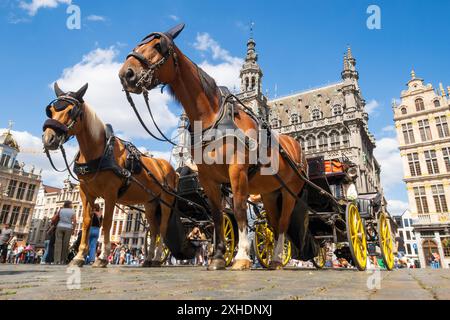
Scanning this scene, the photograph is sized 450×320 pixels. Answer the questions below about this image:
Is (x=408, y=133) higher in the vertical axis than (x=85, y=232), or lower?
higher

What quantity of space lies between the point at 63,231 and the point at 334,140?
35.7 meters

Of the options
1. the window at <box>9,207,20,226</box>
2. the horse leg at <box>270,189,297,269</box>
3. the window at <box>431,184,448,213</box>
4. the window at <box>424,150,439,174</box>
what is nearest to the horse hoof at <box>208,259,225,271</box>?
the horse leg at <box>270,189,297,269</box>

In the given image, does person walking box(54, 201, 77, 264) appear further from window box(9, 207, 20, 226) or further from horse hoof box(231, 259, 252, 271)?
window box(9, 207, 20, 226)

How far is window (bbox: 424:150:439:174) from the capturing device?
105ft

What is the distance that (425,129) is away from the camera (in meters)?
33.3

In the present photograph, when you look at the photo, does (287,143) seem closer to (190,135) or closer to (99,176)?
(190,135)

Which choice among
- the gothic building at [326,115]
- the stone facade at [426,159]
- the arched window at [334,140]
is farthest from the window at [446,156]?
the arched window at [334,140]

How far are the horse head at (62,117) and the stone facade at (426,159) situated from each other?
34.2m

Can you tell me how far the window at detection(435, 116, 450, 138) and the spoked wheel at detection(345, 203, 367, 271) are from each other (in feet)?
111

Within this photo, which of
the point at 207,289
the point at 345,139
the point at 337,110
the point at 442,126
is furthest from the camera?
the point at 337,110

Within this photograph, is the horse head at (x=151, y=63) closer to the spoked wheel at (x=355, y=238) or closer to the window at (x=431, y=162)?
the spoked wheel at (x=355, y=238)

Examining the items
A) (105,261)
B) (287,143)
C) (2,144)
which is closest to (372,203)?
(287,143)

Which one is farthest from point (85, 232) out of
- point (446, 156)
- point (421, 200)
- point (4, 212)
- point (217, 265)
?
point (4, 212)

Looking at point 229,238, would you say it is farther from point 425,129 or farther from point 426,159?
point 425,129
